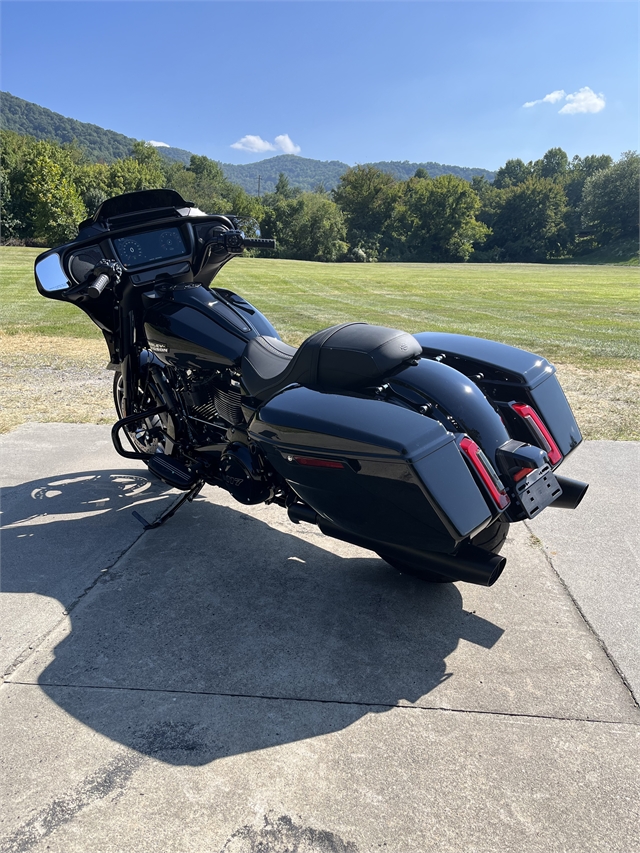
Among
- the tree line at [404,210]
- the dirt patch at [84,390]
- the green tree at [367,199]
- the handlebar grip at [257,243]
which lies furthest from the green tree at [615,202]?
the handlebar grip at [257,243]

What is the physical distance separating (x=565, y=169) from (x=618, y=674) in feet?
425

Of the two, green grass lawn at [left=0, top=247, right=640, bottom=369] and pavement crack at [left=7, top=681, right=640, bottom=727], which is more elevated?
pavement crack at [left=7, top=681, right=640, bottom=727]

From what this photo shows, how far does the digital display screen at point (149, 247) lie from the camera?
362 centimetres

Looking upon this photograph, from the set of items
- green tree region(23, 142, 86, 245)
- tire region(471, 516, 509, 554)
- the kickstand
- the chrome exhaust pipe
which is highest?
green tree region(23, 142, 86, 245)

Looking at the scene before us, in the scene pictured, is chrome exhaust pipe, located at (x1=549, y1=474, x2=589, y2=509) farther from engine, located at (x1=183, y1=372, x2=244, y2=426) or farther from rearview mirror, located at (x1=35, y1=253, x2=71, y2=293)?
rearview mirror, located at (x1=35, y1=253, x2=71, y2=293)

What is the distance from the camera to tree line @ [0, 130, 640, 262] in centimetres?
5981

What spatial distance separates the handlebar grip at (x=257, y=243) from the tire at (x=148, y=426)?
1057 mm

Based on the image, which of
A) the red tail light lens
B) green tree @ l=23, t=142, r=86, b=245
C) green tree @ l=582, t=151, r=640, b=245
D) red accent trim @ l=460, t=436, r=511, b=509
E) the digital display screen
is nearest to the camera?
red accent trim @ l=460, t=436, r=511, b=509

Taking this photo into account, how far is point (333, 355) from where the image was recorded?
2432mm

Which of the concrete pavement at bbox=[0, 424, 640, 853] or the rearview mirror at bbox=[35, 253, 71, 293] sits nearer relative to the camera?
the concrete pavement at bbox=[0, 424, 640, 853]

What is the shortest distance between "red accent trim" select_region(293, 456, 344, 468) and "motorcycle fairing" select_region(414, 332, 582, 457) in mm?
903

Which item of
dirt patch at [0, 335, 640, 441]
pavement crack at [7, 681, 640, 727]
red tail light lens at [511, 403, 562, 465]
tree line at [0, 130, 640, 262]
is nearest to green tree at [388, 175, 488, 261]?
tree line at [0, 130, 640, 262]

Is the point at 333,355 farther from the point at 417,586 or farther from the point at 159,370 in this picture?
the point at 159,370

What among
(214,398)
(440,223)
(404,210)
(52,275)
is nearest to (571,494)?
(214,398)
